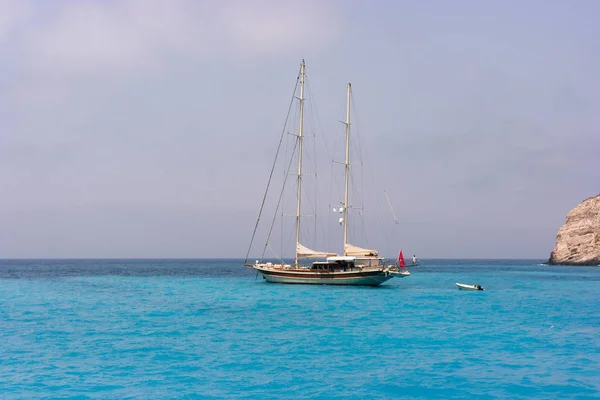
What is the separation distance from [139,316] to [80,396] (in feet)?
65.3

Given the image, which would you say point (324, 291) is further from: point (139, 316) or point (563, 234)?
point (563, 234)

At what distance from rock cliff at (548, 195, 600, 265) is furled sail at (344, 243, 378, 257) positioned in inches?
4520

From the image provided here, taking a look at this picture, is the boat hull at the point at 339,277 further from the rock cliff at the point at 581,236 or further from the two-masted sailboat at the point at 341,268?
the rock cliff at the point at 581,236

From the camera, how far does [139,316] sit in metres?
37.5

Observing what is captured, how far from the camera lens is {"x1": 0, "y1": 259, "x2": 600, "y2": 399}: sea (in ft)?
62.4

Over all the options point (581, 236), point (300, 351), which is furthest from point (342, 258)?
point (581, 236)

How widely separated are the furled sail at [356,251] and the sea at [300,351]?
1866 cm

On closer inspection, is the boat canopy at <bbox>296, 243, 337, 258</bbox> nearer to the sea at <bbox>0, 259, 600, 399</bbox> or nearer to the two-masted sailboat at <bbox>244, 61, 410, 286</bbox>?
the two-masted sailboat at <bbox>244, 61, 410, 286</bbox>

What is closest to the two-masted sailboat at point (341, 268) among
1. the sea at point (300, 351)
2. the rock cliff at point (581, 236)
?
the sea at point (300, 351)

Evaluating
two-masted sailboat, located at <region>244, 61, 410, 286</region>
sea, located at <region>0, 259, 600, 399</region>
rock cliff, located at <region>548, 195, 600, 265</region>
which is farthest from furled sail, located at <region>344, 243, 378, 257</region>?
rock cliff, located at <region>548, 195, 600, 265</region>

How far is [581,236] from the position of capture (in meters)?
158

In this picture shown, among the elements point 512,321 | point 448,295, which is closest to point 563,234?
point 448,295

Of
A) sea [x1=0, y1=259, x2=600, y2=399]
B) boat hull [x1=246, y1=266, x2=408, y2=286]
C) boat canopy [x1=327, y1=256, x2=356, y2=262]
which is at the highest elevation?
boat canopy [x1=327, y1=256, x2=356, y2=262]

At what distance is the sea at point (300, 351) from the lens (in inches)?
749
